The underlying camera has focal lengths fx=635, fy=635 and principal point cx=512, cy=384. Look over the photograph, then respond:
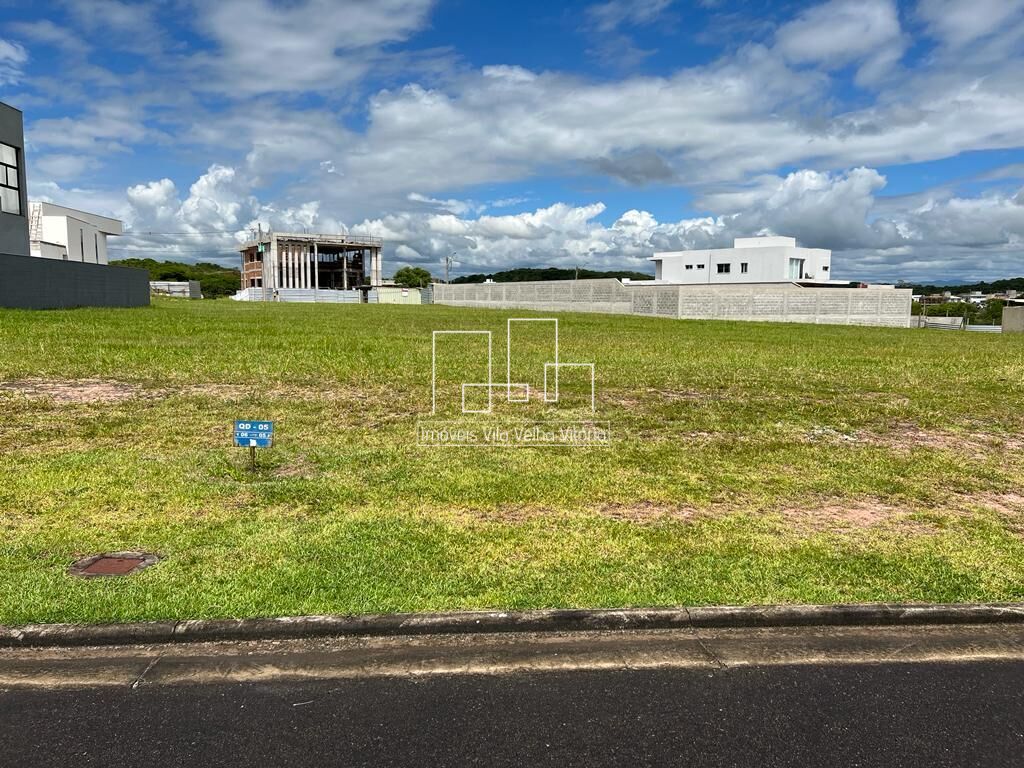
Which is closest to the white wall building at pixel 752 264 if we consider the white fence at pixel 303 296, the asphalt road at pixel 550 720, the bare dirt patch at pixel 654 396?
the white fence at pixel 303 296

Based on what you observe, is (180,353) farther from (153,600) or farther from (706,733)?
(706,733)

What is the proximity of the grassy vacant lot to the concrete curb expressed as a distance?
103 mm

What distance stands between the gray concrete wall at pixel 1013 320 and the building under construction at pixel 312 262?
77142mm

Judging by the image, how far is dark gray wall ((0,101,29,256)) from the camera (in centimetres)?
2891

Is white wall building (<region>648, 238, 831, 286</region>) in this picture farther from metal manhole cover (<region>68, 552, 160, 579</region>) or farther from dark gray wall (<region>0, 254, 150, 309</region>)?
metal manhole cover (<region>68, 552, 160, 579</region>)

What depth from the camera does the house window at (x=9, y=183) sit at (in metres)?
29.0

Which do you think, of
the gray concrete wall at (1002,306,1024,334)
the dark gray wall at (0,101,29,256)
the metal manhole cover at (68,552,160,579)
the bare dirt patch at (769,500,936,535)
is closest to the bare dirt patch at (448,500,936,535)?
the bare dirt patch at (769,500,936,535)

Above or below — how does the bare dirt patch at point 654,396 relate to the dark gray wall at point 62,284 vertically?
below

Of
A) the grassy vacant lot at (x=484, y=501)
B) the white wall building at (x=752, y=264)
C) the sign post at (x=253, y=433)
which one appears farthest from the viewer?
the white wall building at (x=752, y=264)

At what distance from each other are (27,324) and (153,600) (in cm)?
2076

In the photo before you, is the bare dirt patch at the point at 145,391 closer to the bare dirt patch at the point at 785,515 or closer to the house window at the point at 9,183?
the bare dirt patch at the point at 785,515

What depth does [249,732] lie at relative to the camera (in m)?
2.58

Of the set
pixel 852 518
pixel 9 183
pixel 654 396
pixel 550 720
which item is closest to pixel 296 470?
pixel 550 720

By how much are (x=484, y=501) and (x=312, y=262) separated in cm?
9944
